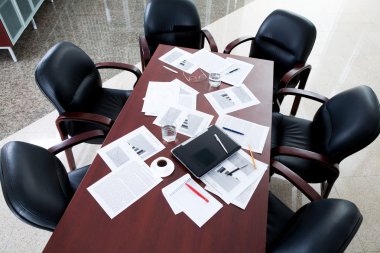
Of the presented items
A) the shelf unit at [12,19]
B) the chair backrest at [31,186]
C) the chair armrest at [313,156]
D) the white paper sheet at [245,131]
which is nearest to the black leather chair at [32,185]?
the chair backrest at [31,186]

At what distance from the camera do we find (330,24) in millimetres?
4277

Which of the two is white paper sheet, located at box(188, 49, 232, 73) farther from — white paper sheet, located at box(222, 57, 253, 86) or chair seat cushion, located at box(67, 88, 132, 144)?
chair seat cushion, located at box(67, 88, 132, 144)

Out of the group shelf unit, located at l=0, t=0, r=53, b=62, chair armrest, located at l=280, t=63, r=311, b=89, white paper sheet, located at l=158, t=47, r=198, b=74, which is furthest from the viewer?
shelf unit, located at l=0, t=0, r=53, b=62

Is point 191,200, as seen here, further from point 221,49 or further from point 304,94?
point 221,49

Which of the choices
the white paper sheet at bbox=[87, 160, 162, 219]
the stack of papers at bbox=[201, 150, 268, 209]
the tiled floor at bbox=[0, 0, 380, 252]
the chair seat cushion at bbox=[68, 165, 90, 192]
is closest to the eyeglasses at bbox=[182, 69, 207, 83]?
the stack of papers at bbox=[201, 150, 268, 209]

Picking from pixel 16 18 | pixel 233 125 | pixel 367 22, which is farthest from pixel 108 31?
pixel 367 22

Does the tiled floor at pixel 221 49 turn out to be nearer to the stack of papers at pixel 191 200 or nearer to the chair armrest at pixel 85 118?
the chair armrest at pixel 85 118

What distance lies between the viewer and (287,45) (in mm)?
2332

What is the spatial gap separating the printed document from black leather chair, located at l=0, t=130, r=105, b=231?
25 centimetres

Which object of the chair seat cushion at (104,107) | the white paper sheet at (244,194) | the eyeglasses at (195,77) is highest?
the eyeglasses at (195,77)

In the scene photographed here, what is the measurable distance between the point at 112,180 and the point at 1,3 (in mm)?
3119

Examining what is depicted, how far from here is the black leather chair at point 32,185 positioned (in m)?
1.08

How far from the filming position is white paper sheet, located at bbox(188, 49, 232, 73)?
6.74 ft

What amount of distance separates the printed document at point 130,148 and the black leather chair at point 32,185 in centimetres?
25
